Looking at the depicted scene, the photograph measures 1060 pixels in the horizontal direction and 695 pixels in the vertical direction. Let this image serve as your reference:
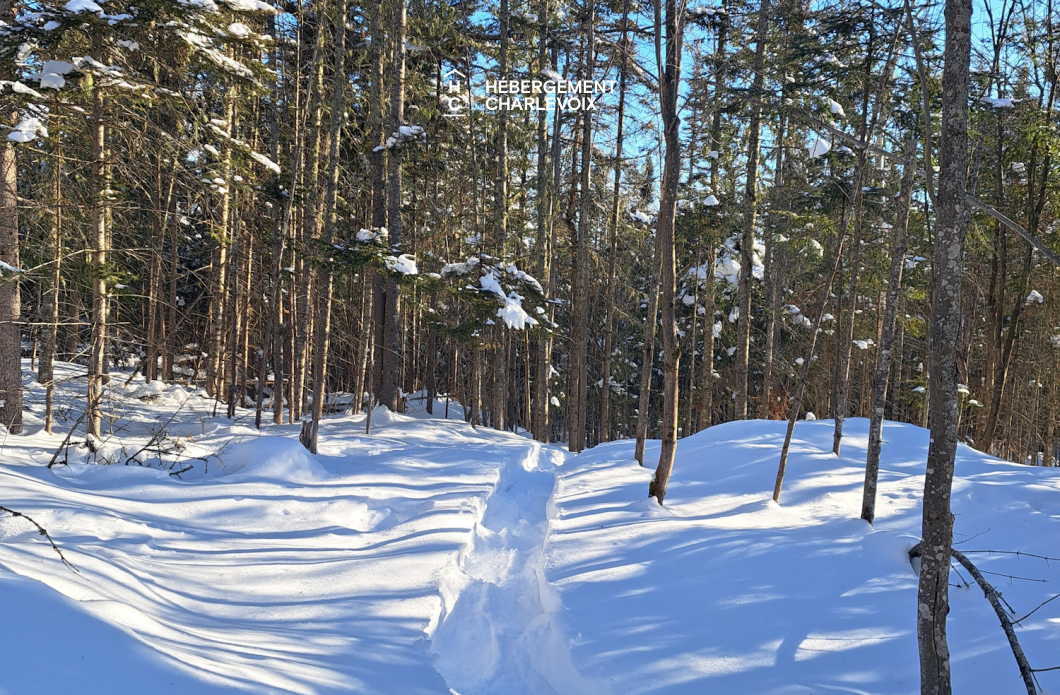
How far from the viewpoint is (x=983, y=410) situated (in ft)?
51.6

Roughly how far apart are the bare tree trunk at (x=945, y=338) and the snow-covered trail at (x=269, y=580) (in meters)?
2.32

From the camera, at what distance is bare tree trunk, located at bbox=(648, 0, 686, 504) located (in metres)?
7.09

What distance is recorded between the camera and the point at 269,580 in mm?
4934

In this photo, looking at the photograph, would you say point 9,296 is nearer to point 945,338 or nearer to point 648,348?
point 648,348

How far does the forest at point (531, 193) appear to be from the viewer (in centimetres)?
679

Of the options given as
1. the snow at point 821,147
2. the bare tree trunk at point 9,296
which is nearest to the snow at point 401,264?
the bare tree trunk at point 9,296

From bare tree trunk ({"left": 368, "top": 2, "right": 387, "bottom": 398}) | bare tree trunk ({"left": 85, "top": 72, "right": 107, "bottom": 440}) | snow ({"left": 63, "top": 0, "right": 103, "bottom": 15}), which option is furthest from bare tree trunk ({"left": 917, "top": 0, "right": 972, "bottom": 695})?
bare tree trunk ({"left": 368, "top": 2, "right": 387, "bottom": 398})

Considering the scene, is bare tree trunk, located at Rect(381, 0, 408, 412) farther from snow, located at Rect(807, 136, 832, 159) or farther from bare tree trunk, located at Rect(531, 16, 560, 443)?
snow, located at Rect(807, 136, 832, 159)

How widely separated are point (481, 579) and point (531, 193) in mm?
17727

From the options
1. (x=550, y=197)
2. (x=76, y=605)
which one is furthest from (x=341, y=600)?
(x=550, y=197)

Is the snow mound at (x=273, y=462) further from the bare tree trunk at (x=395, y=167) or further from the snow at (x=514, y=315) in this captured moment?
the bare tree trunk at (x=395, y=167)

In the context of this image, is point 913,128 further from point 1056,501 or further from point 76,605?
point 76,605

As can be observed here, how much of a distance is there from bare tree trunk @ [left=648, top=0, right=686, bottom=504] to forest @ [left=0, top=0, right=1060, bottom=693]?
4cm

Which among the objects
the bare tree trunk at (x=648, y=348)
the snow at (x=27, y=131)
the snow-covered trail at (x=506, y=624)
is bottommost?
the snow-covered trail at (x=506, y=624)
